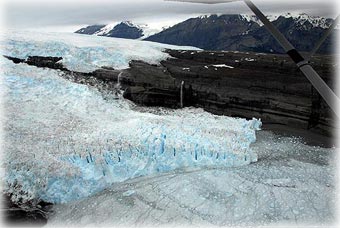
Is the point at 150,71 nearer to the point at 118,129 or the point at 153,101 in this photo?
the point at 153,101

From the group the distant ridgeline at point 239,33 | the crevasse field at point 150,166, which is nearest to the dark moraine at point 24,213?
the crevasse field at point 150,166

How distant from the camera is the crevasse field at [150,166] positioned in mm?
7801

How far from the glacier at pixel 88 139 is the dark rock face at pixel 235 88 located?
837mm

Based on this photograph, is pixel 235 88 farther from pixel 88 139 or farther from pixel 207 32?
pixel 207 32

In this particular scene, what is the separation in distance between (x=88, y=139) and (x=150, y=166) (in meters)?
2.11

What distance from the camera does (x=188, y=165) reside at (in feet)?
31.7

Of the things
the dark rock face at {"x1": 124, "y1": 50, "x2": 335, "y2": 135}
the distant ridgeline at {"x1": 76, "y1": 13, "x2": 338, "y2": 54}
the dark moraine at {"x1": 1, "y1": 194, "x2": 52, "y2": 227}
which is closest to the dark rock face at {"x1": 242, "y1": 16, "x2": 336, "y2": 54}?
the distant ridgeline at {"x1": 76, "y1": 13, "x2": 338, "y2": 54}

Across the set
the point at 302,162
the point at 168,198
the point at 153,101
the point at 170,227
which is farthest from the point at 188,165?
the point at 153,101

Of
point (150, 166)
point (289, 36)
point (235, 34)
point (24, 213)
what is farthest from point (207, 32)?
point (24, 213)

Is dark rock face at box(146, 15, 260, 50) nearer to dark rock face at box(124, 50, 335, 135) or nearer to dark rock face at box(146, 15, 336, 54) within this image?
dark rock face at box(146, 15, 336, 54)

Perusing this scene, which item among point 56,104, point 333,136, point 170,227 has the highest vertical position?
point 56,104

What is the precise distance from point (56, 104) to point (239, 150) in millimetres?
7013

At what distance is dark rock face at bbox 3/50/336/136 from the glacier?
84 centimetres

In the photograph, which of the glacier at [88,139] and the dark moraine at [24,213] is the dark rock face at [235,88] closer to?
the glacier at [88,139]
